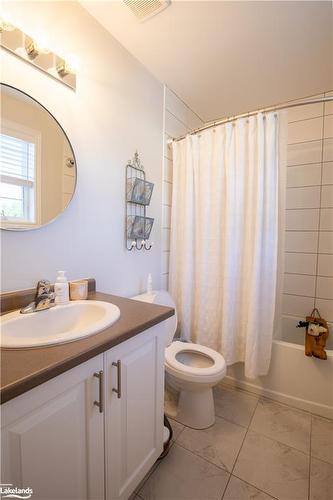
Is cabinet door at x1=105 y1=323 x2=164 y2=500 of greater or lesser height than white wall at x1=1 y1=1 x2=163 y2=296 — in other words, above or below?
below

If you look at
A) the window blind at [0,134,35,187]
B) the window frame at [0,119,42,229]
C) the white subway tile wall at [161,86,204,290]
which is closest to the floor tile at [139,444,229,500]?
the white subway tile wall at [161,86,204,290]

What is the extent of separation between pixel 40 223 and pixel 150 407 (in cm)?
95

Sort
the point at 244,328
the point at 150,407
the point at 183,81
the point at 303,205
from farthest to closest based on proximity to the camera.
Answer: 1. the point at 303,205
2. the point at 183,81
3. the point at 244,328
4. the point at 150,407

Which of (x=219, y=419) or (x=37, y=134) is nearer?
(x=37, y=134)

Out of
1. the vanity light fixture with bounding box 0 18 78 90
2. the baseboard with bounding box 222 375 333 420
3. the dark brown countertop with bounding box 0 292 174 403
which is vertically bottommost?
the baseboard with bounding box 222 375 333 420

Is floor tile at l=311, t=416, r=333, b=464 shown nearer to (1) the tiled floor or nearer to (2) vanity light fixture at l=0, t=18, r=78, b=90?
(1) the tiled floor

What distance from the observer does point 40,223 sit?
40.4 inches

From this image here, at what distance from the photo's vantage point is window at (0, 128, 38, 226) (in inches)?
35.9

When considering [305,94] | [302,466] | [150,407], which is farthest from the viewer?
[305,94]

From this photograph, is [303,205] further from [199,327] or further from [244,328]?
[199,327]

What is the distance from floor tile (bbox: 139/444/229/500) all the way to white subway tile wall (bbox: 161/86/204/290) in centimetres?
110

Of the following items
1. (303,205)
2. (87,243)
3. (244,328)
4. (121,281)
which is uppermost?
(303,205)

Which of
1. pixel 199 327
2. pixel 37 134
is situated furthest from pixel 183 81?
pixel 199 327

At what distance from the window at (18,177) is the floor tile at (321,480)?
70.5 inches
